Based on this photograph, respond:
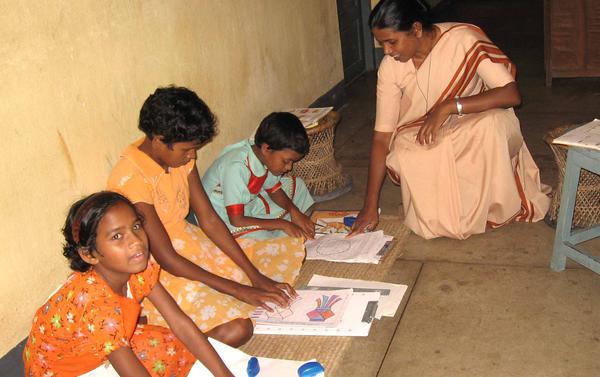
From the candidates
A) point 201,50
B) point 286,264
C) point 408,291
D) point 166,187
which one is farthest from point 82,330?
point 201,50

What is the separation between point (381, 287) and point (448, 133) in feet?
2.57

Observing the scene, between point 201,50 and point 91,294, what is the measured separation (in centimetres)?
183

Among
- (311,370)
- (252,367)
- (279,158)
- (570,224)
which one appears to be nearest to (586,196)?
(570,224)

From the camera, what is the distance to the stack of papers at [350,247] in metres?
3.09

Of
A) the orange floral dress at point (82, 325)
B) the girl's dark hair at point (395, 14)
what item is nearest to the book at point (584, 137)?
the girl's dark hair at point (395, 14)

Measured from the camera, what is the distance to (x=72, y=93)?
2.54 meters

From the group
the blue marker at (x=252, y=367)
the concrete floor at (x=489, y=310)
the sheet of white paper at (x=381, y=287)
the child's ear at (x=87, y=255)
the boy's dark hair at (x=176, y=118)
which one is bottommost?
the concrete floor at (x=489, y=310)

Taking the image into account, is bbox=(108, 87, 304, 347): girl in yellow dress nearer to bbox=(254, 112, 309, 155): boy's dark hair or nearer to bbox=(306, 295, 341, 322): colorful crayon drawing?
bbox=(306, 295, 341, 322): colorful crayon drawing

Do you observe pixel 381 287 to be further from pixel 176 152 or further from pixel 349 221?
pixel 176 152

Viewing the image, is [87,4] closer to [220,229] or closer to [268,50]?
[220,229]

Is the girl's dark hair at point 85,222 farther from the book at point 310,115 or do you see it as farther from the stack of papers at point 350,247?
the book at point 310,115

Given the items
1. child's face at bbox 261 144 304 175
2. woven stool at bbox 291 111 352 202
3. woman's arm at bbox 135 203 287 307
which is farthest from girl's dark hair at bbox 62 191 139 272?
woven stool at bbox 291 111 352 202

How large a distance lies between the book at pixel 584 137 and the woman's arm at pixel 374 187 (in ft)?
2.93

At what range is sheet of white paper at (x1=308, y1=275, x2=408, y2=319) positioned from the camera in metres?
2.72
